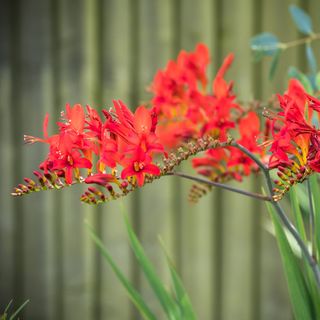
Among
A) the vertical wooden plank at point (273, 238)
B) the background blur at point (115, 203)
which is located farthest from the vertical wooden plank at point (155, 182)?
the vertical wooden plank at point (273, 238)

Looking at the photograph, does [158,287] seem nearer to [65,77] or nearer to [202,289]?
[202,289]

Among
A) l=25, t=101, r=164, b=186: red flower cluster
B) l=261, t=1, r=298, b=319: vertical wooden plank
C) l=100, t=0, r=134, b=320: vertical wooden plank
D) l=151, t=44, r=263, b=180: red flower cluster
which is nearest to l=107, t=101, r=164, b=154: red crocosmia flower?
l=25, t=101, r=164, b=186: red flower cluster

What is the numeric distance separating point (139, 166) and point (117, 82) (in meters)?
1.60

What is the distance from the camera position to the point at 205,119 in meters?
0.69

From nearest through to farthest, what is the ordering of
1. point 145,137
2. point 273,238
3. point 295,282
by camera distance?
1. point 145,137
2. point 295,282
3. point 273,238

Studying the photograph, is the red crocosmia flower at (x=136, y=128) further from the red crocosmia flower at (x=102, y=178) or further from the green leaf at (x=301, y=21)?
the green leaf at (x=301, y=21)

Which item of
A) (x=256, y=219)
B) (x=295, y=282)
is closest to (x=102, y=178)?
(x=295, y=282)

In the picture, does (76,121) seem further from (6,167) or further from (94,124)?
(6,167)

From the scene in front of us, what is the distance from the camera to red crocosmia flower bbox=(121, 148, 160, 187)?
1.61 feet

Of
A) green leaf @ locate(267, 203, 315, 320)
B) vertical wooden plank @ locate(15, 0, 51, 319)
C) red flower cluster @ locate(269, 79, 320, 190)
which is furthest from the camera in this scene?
vertical wooden plank @ locate(15, 0, 51, 319)

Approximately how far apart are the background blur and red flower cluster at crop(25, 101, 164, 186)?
56.6 inches

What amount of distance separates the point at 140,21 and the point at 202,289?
2.59ft

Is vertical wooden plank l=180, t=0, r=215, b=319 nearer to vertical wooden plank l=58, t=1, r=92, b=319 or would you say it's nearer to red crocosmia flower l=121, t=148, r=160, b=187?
vertical wooden plank l=58, t=1, r=92, b=319

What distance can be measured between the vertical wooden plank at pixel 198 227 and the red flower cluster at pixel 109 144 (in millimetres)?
1453
